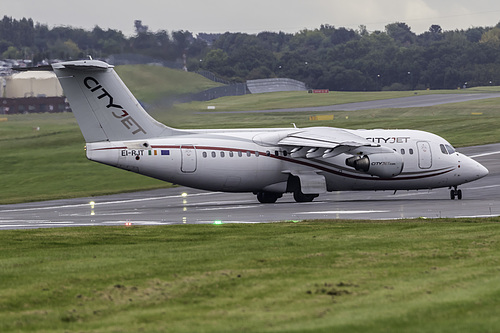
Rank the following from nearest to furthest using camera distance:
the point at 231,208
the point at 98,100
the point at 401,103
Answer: the point at 98,100 < the point at 231,208 < the point at 401,103

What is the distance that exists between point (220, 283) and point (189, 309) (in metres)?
2.01

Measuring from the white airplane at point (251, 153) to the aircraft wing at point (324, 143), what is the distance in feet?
0.15

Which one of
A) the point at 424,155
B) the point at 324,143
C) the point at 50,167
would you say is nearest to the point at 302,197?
the point at 324,143

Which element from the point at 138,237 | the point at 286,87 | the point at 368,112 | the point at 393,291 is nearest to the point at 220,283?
the point at 393,291

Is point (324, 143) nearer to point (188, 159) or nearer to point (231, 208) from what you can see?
point (231, 208)

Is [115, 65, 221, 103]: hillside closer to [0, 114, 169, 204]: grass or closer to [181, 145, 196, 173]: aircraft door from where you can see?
[181, 145, 196, 173]: aircraft door

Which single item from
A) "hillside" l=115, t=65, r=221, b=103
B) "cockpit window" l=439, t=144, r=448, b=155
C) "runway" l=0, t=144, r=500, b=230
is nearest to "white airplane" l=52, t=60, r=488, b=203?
"cockpit window" l=439, t=144, r=448, b=155

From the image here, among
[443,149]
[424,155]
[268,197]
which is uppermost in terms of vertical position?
[443,149]

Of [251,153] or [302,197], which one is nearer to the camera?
[251,153]

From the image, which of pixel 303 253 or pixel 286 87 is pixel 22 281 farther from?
pixel 286 87

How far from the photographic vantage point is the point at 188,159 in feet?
126

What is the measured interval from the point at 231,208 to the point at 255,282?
23.8m

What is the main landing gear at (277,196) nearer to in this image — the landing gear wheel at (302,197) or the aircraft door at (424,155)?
the landing gear wheel at (302,197)

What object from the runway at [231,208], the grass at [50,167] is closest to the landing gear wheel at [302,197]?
the runway at [231,208]
